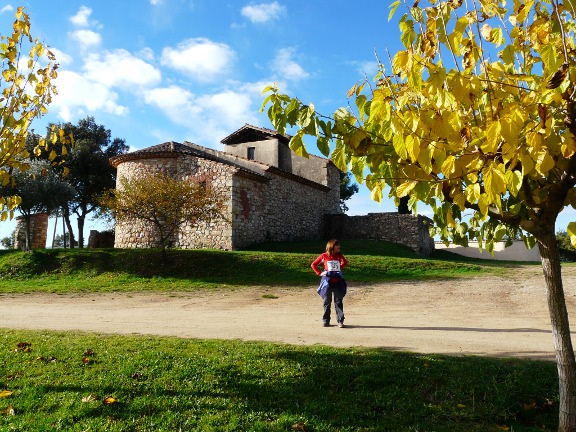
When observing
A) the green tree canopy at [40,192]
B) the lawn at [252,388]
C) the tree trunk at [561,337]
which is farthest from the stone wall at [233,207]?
the tree trunk at [561,337]

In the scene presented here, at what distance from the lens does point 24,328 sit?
9.02m

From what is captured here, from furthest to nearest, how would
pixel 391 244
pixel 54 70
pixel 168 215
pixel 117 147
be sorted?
pixel 117 147 → pixel 391 244 → pixel 168 215 → pixel 54 70

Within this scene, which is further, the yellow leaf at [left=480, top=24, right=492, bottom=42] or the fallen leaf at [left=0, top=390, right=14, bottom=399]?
the fallen leaf at [left=0, top=390, right=14, bottom=399]

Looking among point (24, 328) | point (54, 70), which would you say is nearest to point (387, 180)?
point (54, 70)

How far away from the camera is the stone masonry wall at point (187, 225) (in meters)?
25.5

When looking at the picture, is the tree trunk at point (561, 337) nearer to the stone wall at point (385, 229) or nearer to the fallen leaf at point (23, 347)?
the fallen leaf at point (23, 347)

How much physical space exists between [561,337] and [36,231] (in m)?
33.9

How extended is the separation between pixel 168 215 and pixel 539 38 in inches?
727

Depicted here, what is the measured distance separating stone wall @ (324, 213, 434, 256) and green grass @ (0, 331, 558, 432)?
1007 inches

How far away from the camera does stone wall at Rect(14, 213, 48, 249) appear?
3128 centimetres

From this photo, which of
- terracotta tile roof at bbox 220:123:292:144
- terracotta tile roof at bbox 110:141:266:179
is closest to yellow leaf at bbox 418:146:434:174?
terracotta tile roof at bbox 110:141:266:179

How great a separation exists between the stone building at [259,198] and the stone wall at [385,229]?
7cm

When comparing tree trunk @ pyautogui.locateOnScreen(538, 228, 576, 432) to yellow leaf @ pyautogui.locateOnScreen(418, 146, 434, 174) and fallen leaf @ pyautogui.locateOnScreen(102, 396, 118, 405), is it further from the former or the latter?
fallen leaf @ pyautogui.locateOnScreen(102, 396, 118, 405)

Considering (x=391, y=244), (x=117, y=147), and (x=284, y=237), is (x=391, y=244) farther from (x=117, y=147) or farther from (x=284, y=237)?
(x=117, y=147)
